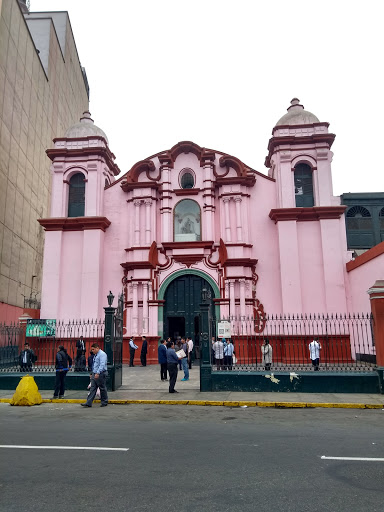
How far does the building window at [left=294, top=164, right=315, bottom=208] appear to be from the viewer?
2269 centimetres

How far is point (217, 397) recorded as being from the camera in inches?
494

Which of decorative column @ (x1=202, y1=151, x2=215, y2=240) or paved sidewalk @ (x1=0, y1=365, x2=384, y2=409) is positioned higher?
decorative column @ (x1=202, y1=151, x2=215, y2=240)

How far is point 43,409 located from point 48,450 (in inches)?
200

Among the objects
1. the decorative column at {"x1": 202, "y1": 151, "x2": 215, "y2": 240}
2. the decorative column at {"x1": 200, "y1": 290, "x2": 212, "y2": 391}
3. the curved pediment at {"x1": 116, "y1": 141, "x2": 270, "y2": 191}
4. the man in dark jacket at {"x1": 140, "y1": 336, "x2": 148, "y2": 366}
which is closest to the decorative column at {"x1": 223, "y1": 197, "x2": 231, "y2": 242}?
the decorative column at {"x1": 202, "y1": 151, "x2": 215, "y2": 240}

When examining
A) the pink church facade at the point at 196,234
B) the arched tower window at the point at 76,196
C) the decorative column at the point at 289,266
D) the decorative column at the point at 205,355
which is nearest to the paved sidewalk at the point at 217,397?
the decorative column at the point at 205,355

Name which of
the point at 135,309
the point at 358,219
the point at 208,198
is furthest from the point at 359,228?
the point at 135,309

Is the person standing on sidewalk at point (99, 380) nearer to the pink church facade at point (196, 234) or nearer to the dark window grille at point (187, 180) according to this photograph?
the pink church facade at point (196, 234)

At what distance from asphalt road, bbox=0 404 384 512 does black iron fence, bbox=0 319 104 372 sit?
676 cm

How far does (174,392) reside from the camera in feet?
44.0

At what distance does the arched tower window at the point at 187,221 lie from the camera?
23047 mm

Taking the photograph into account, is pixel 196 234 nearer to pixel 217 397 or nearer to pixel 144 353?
pixel 144 353

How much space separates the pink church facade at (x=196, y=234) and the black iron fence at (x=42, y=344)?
41.5 inches

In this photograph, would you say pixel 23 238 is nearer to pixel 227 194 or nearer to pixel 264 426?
pixel 227 194

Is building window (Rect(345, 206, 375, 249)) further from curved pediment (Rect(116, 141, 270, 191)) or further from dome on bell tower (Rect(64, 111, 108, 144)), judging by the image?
dome on bell tower (Rect(64, 111, 108, 144))
